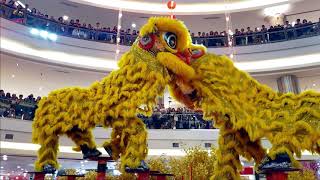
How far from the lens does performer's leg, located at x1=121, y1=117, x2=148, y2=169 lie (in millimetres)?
3821

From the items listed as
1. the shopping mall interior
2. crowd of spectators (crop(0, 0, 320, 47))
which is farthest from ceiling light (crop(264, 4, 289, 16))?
crowd of spectators (crop(0, 0, 320, 47))

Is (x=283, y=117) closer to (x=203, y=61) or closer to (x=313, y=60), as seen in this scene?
(x=203, y=61)

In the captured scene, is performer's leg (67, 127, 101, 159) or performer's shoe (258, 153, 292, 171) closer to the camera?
performer's shoe (258, 153, 292, 171)

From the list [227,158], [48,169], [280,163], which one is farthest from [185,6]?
[280,163]

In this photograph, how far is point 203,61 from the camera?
14.2ft

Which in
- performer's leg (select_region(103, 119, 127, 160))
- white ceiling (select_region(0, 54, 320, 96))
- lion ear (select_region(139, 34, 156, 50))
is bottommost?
performer's leg (select_region(103, 119, 127, 160))

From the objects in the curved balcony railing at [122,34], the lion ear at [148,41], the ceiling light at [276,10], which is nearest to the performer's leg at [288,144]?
the lion ear at [148,41]

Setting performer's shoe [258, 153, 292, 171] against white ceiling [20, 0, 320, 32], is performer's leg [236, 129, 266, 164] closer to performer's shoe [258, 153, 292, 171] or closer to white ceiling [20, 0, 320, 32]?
performer's shoe [258, 153, 292, 171]

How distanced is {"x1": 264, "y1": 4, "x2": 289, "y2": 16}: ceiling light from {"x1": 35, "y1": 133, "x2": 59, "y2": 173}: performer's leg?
52.7ft

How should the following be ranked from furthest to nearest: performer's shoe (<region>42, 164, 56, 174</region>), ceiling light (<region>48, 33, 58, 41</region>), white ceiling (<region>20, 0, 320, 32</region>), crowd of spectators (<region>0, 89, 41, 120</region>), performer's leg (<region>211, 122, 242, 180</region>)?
1. white ceiling (<region>20, 0, 320, 32</region>)
2. ceiling light (<region>48, 33, 58, 41</region>)
3. crowd of spectators (<region>0, 89, 41, 120</region>)
4. performer's leg (<region>211, 122, 242, 180</region>)
5. performer's shoe (<region>42, 164, 56, 174</region>)

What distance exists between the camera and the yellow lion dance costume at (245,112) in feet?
11.8

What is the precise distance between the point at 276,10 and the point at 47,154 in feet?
54.0

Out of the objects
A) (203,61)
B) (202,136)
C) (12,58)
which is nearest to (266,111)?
(203,61)

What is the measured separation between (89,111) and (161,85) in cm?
103
